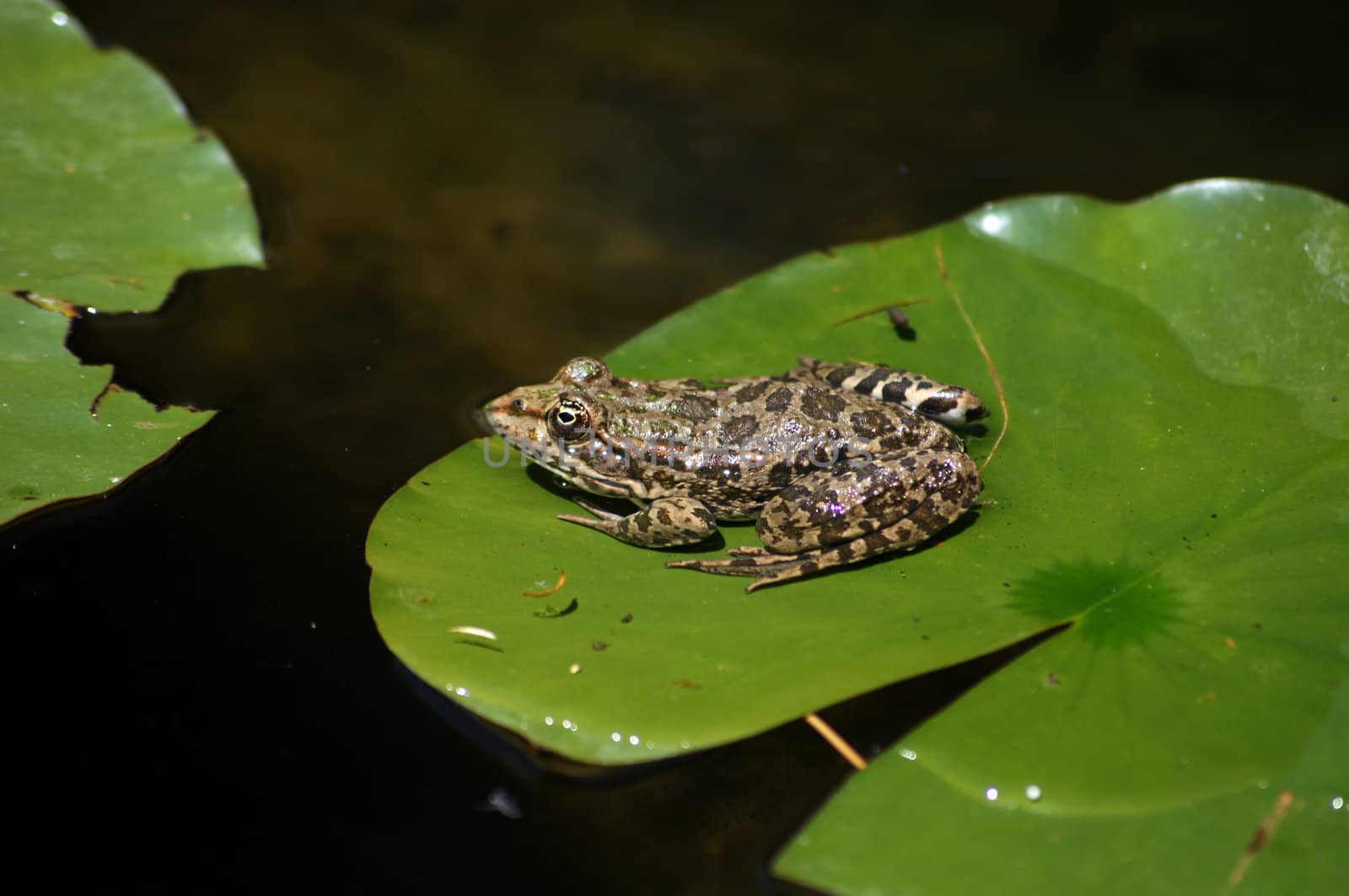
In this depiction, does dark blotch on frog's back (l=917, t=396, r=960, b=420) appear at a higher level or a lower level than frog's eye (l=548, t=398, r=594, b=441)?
higher

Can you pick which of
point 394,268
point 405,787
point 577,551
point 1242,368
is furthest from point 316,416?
A: point 1242,368

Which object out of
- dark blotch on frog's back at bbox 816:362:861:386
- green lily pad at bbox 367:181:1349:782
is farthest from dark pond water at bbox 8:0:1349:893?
dark blotch on frog's back at bbox 816:362:861:386

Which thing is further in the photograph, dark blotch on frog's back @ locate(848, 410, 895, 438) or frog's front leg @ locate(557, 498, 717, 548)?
dark blotch on frog's back @ locate(848, 410, 895, 438)

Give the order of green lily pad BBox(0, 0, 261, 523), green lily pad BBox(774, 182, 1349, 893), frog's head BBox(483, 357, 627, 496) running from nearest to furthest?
green lily pad BBox(774, 182, 1349, 893), green lily pad BBox(0, 0, 261, 523), frog's head BBox(483, 357, 627, 496)

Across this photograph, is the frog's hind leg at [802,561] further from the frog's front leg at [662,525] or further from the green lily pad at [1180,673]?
the green lily pad at [1180,673]

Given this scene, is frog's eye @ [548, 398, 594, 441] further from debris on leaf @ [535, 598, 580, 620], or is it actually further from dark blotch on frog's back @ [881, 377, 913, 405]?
dark blotch on frog's back @ [881, 377, 913, 405]

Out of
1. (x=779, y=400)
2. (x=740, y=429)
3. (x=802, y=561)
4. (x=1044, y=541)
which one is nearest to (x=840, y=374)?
(x=779, y=400)

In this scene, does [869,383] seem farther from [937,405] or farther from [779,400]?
[779,400]

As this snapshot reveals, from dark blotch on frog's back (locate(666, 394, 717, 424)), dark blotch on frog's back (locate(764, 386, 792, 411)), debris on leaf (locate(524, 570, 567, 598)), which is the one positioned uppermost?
dark blotch on frog's back (locate(764, 386, 792, 411))
